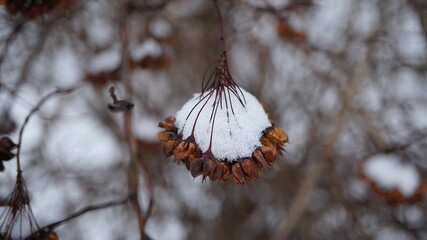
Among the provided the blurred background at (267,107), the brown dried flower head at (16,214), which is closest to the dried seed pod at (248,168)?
the brown dried flower head at (16,214)

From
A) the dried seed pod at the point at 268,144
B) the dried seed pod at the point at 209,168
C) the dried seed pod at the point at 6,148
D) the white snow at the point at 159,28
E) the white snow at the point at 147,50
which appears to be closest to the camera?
the dried seed pod at the point at 209,168

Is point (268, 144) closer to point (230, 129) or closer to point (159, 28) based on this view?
point (230, 129)

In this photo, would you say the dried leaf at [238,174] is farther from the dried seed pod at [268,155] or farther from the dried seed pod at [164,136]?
the dried seed pod at [164,136]

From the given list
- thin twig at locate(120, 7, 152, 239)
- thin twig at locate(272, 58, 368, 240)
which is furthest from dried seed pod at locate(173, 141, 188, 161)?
thin twig at locate(272, 58, 368, 240)

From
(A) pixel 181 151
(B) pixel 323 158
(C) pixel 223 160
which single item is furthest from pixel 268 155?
(B) pixel 323 158

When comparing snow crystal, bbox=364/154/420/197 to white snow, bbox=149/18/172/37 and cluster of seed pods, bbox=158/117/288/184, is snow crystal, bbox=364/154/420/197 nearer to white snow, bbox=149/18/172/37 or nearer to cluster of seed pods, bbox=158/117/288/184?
cluster of seed pods, bbox=158/117/288/184

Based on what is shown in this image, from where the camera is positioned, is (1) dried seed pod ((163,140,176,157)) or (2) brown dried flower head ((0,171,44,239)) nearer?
(1) dried seed pod ((163,140,176,157))
